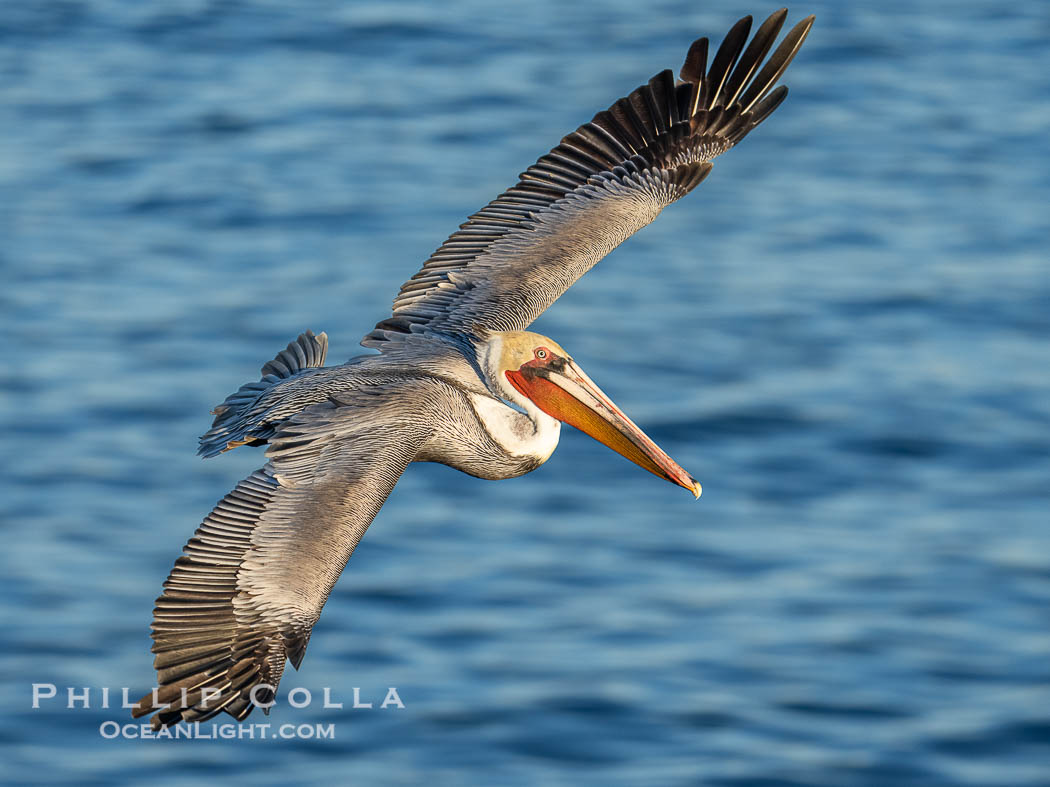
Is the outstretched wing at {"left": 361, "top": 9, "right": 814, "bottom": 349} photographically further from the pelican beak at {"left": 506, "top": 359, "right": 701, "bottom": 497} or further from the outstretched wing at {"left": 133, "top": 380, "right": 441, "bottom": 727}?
the outstretched wing at {"left": 133, "top": 380, "right": 441, "bottom": 727}

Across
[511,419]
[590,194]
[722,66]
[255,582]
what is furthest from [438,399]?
[722,66]

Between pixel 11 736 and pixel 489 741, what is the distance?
3.28 m

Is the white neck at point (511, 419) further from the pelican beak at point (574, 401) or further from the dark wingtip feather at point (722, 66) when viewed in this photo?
the dark wingtip feather at point (722, 66)

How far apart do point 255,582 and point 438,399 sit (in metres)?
1.55

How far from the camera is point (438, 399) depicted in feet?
33.7

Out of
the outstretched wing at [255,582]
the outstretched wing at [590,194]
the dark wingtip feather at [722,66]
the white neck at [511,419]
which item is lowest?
the outstretched wing at [255,582]

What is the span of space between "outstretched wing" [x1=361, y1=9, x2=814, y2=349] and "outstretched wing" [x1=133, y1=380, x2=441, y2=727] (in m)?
1.66

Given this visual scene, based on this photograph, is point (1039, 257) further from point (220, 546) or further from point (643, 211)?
point (220, 546)

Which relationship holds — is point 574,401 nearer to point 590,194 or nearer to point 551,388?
point 551,388

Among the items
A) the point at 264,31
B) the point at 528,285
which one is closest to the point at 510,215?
the point at 528,285

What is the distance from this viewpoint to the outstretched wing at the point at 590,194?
447 inches

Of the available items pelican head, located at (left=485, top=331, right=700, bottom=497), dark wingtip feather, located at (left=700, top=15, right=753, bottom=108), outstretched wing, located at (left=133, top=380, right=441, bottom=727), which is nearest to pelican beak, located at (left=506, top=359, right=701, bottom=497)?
pelican head, located at (left=485, top=331, right=700, bottom=497)

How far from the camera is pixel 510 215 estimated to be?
12016mm

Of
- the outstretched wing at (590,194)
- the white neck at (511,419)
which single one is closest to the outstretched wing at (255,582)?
the white neck at (511,419)
